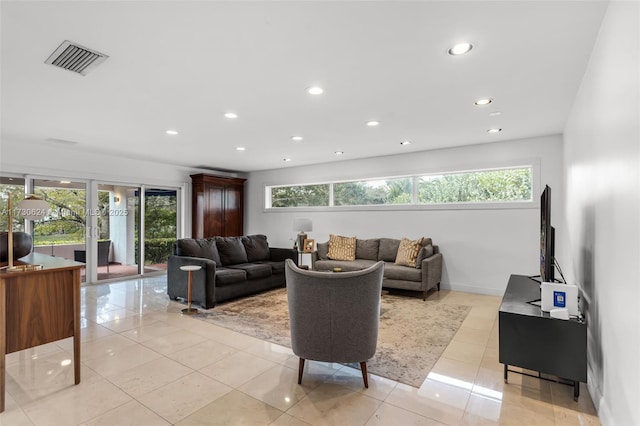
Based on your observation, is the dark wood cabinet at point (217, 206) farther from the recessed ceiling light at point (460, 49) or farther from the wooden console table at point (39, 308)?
the recessed ceiling light at point (460, 49)

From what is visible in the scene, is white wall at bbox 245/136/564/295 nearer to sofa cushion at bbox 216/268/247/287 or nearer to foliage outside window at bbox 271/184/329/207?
foliage outside window at bbox 271/184/329/207

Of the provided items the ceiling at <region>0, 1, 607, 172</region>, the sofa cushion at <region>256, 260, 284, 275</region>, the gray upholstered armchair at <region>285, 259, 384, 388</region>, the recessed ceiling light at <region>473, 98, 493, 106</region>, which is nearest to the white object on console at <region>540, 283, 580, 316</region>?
the gray upholstered armchair at <region>285, 259, 384, 388</region>

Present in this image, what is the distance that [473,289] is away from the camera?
5.22m

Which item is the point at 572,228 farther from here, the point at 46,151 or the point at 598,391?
the point at 46,151

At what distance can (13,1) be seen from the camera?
1.75 m

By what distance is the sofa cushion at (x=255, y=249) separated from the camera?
226 inches

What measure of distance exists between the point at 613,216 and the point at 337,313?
1746 mm

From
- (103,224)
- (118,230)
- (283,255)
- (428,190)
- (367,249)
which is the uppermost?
(428,190)

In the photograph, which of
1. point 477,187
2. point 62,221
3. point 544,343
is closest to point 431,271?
point 477,187

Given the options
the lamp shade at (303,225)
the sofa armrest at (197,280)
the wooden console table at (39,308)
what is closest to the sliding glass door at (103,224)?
the sofa armrest at (197,280)

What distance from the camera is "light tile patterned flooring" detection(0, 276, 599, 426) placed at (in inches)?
79.7

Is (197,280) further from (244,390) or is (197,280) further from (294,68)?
(294,68)

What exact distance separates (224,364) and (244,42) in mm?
2534

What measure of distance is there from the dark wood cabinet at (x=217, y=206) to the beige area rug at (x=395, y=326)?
9.67ft
